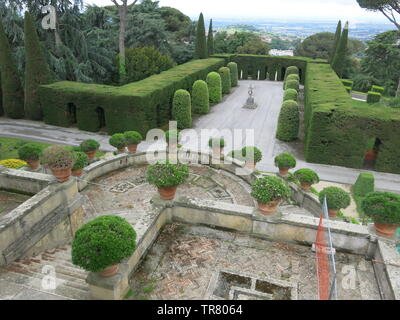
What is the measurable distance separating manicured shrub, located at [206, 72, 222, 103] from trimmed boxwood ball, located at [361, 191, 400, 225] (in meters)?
27.7

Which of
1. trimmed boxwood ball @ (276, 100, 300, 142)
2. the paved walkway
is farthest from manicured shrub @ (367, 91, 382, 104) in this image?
trimmed boxwood ball @ (276, 100, 300, 142)

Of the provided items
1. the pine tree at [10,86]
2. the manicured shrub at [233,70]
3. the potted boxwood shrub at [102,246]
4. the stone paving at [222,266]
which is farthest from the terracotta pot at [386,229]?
the manicured shrub at [233,70]

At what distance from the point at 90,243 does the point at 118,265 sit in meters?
0.89

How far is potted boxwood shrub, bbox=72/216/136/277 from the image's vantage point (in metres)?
5.23

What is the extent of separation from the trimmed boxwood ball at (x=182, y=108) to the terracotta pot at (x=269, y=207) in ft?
59.9

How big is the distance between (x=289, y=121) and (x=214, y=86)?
12849 mm

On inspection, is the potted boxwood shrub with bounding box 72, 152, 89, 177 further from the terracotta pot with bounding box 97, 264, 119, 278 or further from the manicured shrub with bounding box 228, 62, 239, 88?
the manicured shrub with bounding box 228, 62, 239, 88

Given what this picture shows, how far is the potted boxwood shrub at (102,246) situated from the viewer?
523cm

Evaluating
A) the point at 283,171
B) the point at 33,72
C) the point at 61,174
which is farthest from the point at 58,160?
the point at 33,72

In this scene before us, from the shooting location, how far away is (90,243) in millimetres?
5254

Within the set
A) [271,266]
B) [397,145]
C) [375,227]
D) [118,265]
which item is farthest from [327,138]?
[118,265]

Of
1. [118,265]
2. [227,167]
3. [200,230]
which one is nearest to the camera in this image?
[118,265]

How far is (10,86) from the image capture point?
25.5 m

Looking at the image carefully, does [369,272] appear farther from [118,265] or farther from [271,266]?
[118,265]
